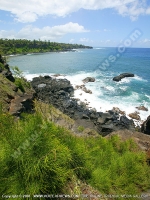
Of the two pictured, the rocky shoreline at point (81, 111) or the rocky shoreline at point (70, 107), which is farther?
the rocky shoreline at point (81, 111)

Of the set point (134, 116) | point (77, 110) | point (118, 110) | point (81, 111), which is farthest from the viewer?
A: point (118, 110)

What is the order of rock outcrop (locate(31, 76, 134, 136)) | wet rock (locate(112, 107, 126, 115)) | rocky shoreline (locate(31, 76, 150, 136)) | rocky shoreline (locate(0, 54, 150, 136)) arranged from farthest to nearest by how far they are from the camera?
wet rock (locate(112, 107, 126, 115)), rocky shoreline (locate(31, 76, 150, 136)), rock outcrop (locate(31, 76, 134, 136)), rocky shoreline (locate(0, 54, 150, 136))

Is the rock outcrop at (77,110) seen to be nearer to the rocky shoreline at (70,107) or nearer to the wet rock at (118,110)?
the rocky shoreline at (70,107)

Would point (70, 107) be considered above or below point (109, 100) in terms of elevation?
below

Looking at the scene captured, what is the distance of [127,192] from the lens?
620 cm

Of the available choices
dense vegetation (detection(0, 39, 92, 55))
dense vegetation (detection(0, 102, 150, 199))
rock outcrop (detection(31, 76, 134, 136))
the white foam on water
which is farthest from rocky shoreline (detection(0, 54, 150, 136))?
dense vegetation (detection(0, 39, 92, 55))

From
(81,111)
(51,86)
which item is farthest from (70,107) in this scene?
(51,86)

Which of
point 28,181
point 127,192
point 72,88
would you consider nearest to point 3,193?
point 28,181

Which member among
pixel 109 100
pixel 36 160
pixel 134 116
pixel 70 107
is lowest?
pixel 134 116

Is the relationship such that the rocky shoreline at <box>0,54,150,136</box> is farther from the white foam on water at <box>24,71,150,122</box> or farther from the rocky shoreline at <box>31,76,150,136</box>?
the white foam on water at <box>24,71,150,122</box>

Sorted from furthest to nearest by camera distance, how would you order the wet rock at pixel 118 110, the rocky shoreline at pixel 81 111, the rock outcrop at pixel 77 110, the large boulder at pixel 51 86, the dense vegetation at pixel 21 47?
the dense vegetation at pixel 21 47 → the large boulder at pixel 51 86 → the wet rock at pixel 118 110 → the rocky shoreline at pixel 81 111 → the rock outcrop at pixel 77 110

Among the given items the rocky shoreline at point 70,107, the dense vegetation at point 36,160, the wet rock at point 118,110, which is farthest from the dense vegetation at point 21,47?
the dense vegetation at point 36,160

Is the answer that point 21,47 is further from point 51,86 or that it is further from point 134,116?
point 134,116

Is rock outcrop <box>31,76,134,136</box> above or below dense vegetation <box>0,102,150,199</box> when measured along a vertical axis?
below
